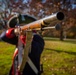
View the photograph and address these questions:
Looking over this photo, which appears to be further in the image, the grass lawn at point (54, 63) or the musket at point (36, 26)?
the grass lawn at point (54, 63)

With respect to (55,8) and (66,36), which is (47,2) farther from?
Result: (66,36)

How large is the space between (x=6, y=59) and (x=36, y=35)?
7041mm

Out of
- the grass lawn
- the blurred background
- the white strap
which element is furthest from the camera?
the blurred background

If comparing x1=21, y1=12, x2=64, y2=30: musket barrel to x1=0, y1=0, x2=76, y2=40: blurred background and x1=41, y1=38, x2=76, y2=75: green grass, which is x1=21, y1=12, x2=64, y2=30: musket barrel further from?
x1=0, y1=0, x2=76, y2=40: blurred background

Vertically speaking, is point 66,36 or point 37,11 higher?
point 37,11

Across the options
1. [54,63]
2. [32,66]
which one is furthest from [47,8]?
[32,66]

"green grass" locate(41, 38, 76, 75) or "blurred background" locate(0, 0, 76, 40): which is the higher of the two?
"blurred background" locate(0, 0, 76, 40)

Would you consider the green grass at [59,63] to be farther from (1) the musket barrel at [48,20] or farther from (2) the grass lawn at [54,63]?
(1) the musket barrel at [48,20]

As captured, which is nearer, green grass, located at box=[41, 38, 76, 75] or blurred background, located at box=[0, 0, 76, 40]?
green grass, located at box=[41, 38, 76, 75]

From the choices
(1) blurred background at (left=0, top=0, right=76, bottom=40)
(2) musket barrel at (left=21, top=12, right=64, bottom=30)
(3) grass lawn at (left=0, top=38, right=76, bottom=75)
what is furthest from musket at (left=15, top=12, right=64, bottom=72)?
(1) blurred background at (left=0, top=0, right=76, bottom=40)

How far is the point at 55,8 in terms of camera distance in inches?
754

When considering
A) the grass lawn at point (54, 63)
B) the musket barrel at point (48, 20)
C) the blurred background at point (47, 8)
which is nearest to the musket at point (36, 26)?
the musket barrel at point (48, 20)

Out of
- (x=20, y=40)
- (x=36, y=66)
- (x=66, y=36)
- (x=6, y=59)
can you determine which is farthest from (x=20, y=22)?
(x=66, y=36)

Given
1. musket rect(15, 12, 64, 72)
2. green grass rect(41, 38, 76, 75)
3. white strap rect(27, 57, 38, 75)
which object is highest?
musket rect(15, 12, 64, 72)
